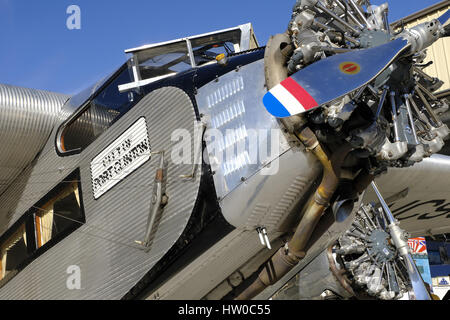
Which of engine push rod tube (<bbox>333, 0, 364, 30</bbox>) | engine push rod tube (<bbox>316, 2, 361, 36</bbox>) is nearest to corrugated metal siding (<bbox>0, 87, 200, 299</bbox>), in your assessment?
engine push rod tube (<bbox>316, 2, 361, 36</bbox>)

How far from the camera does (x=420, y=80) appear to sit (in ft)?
17.7

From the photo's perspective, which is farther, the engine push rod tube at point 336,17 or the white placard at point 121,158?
the white placard at point 121,158

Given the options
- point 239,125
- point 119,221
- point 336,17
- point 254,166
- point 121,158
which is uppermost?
point 336,17

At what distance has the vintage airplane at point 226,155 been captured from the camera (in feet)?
15.3

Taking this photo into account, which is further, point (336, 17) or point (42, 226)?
point (42, 226)

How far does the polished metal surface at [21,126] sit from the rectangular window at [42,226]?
0.80 metres

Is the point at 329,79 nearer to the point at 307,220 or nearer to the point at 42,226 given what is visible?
the point at 307,220

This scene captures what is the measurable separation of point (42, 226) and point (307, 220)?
12.5ft

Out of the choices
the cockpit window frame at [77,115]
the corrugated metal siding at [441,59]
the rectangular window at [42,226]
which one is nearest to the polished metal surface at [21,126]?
the cockpit window frame at [77,115]

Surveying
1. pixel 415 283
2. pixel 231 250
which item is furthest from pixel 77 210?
pixel 415 283

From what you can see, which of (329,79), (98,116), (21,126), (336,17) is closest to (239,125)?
(329,79)

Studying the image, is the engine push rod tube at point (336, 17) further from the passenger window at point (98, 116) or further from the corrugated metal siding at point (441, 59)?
the corrugated metal siding at point (441, 59)

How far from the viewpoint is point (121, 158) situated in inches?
234
